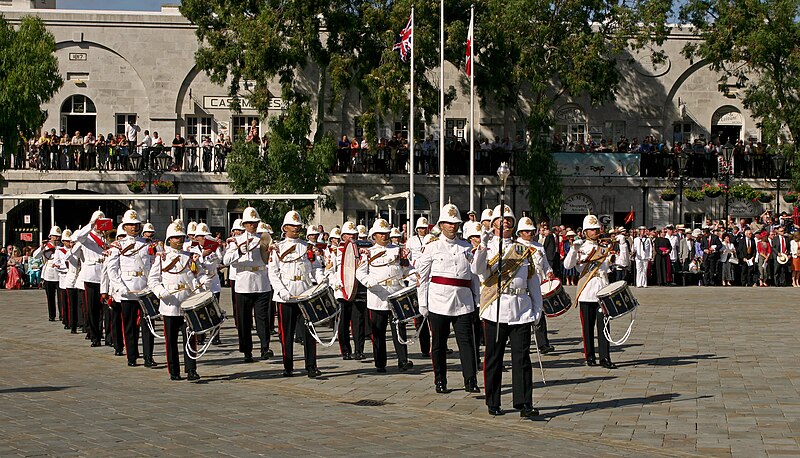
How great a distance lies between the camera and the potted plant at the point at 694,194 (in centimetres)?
4353

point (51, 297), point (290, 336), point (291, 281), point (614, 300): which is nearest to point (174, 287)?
point (291, 281)

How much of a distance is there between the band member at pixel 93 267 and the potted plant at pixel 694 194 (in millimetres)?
26924

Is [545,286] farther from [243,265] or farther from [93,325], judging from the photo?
[93,325]

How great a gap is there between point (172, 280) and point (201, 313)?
68 centimetres

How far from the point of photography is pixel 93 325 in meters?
20.2

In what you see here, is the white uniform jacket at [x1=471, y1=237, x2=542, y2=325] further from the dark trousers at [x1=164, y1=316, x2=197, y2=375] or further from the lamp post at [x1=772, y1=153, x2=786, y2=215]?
the lamp post at [x1=772, y1=153, x2=786, y2=215]

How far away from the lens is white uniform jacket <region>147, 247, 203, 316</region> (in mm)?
15773

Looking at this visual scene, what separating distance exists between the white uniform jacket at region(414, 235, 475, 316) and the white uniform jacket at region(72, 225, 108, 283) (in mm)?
7217

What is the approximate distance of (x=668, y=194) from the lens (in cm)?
4388

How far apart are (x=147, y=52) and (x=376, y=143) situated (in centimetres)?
967

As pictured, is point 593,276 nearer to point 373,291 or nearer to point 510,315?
point 373,291

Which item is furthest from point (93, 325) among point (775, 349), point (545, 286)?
point (775, 349)

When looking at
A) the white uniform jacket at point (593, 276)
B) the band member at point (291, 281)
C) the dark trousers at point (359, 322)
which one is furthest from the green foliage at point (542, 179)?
the band member at point (291, 281)

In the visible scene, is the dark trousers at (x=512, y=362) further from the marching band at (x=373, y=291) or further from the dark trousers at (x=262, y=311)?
the dark trousers at (x=262, y=311)
